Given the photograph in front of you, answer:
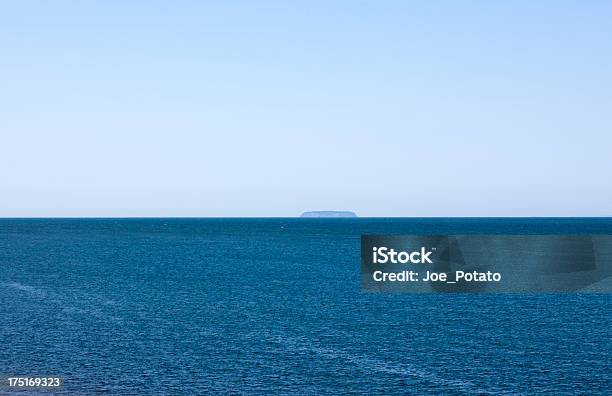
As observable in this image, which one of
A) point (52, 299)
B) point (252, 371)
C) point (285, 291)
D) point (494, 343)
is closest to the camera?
point (252, 371)

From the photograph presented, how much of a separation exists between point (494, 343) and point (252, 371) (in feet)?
92.7

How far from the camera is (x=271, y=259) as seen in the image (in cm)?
19238

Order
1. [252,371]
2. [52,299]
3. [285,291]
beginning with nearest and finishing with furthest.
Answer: [252,371] → [52,299] → [285,291]

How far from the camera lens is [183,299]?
10856cm

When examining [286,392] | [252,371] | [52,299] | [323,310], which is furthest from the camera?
[52,299]

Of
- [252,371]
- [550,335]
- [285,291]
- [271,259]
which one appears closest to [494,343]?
[550,335]

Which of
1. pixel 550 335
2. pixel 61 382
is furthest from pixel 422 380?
pixel 61 382

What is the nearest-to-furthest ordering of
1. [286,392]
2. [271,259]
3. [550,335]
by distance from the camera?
[286,392], [550,335], [271,259]

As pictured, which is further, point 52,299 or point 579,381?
point 52,299

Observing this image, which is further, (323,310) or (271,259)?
(271,259)

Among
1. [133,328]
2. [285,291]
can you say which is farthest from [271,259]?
[133,328]

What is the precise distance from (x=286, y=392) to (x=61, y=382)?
19647 millimetres

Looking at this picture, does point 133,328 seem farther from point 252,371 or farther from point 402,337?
point 402,337

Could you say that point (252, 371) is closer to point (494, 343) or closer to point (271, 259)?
point (494, 343)
